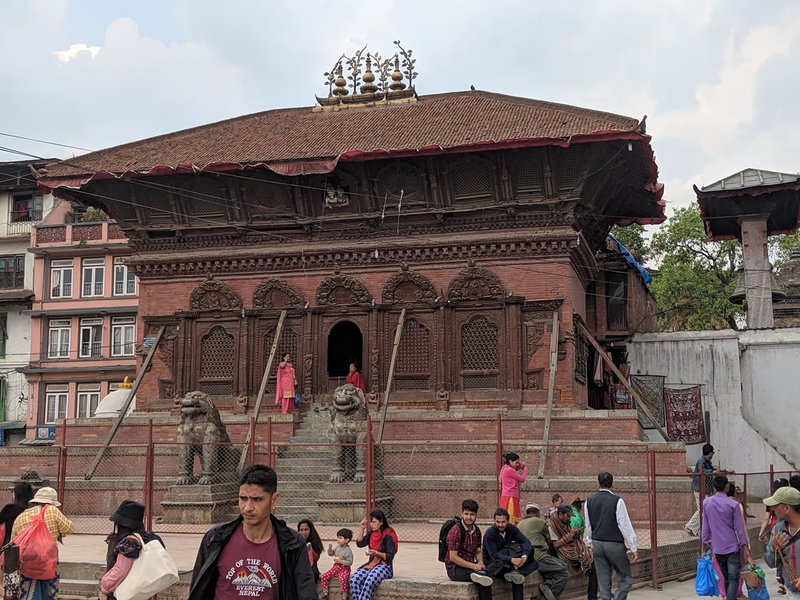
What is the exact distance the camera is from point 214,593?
5.50 metres

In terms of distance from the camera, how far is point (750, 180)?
27.8 m

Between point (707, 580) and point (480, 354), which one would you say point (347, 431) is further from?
point (707, 580)

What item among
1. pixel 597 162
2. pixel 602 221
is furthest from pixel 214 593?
pixel 602 221

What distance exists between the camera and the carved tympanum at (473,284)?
23062mm

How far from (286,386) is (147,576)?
1593 cm

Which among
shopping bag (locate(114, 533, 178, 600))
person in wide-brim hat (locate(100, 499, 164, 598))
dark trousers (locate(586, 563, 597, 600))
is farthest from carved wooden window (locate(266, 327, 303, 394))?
shopping bag (locate(114, 533, 178, 600))

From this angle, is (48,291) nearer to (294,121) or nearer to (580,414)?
(294,121)

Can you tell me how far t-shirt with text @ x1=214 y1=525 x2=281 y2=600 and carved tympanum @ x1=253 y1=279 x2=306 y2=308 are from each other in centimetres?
1893

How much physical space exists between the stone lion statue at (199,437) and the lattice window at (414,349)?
531 cm

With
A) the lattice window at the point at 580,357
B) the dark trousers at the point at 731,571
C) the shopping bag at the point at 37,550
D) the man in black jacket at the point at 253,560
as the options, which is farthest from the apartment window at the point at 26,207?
the man in black jacket at the point at 253,560

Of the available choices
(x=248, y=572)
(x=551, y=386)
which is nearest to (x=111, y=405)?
(x=551, y=386)

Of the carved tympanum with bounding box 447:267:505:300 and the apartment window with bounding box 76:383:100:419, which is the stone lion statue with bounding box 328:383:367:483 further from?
the apartment window with bounding box 76:383:100:419

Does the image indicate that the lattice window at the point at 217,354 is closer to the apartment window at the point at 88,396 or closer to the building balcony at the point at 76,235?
the building balcony at the point at 76,235

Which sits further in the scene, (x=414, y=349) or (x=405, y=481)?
(x=414, y=349)
